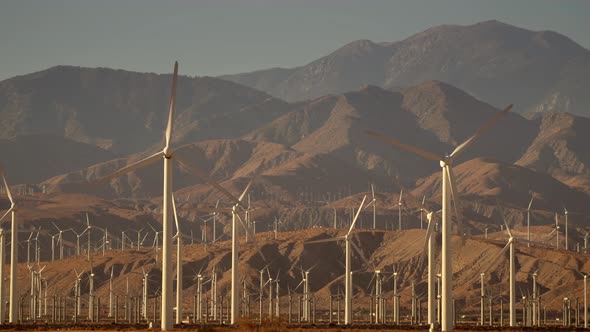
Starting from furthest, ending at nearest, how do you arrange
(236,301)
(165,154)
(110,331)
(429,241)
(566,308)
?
(566,308), (236,301), (429,241), (110,331), (165,154)

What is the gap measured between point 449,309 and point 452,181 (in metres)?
9.59

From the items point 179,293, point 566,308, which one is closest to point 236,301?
point 179,293

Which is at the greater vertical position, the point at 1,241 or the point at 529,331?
the point at 1,241

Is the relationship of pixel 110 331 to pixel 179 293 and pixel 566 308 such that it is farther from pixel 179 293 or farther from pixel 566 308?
pixel 566 308

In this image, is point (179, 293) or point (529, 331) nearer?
point (529, 331)

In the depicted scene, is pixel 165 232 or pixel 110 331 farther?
pixel 110 331

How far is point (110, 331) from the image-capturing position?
108 metres

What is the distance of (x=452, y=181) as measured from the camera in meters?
95.2

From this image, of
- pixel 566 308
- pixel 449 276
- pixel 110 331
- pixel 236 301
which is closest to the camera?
pixel 449 276

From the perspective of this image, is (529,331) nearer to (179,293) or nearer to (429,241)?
(429,241)

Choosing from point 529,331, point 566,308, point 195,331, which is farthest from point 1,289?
point 566,308

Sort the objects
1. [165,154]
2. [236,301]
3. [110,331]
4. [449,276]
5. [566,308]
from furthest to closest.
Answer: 1. [566,308]
2. [236,301]
3. [110,331]
4. [165,154]
5. [449,276]

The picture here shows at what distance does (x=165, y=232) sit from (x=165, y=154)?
6.36 metres

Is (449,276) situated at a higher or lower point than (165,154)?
lower
